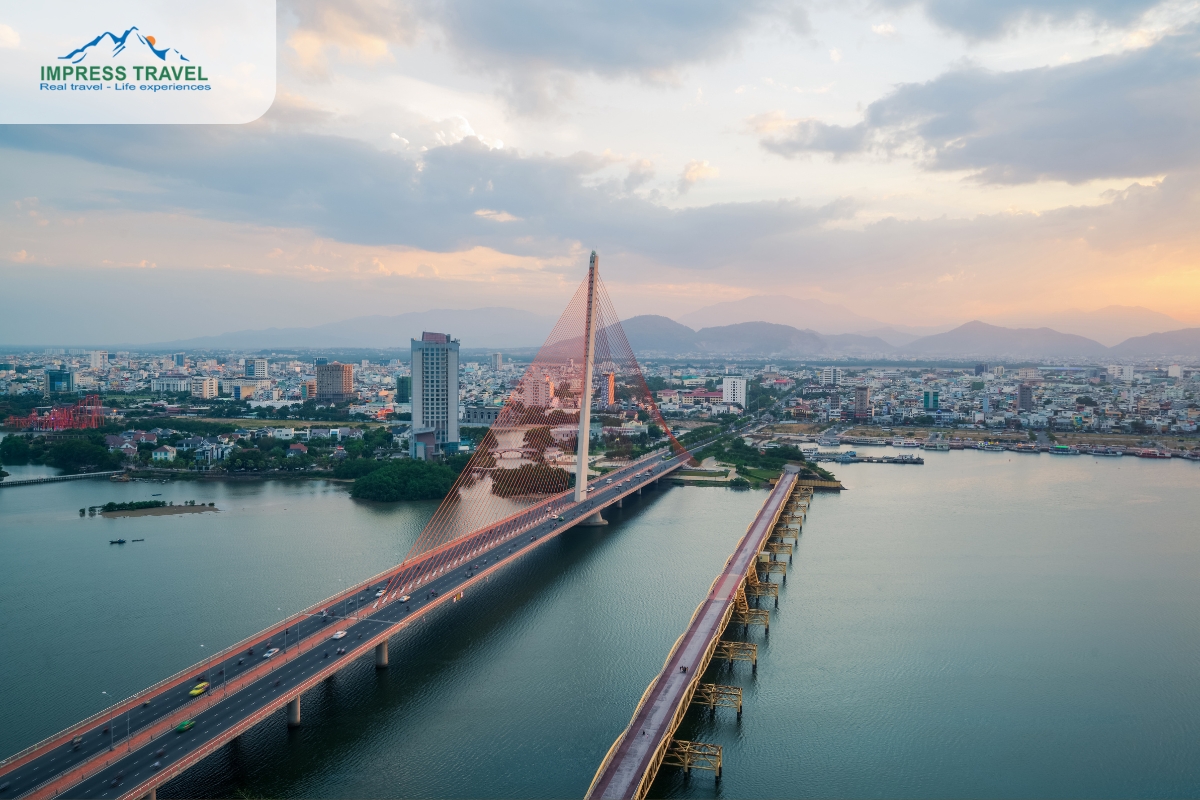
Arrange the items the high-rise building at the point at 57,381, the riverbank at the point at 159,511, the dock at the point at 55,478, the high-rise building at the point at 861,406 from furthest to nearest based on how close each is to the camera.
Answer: the high-rise building at the point at 57,381 → the high-rise building at the point at 861,406 → the dock at the point at 55,478 → the riverbank at the point at 159,511

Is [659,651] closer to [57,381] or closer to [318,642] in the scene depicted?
[318,642]

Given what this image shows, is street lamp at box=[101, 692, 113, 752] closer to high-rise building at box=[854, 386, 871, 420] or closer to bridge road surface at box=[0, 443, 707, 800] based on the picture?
bridge road surface at box=[0, 443, 707, 800]

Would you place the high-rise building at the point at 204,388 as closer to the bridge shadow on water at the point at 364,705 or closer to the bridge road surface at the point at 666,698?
the bridge shadow on water at the point at 364,705

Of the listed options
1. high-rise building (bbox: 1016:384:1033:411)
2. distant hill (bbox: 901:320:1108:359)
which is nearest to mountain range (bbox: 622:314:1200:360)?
distant hill (bbox: 901:320:1108:359)

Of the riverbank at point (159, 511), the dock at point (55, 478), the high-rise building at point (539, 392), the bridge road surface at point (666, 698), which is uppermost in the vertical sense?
the high-rise building at point (539, 392)

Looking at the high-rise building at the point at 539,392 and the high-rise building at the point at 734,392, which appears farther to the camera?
the high-rise building at the point at 734,392

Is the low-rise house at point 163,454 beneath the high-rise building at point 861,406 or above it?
beneath

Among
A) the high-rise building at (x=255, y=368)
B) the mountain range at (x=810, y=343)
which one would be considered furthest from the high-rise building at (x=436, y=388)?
the mountain range at (x=810, y=343)

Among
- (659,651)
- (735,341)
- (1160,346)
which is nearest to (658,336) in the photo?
(735,341)
